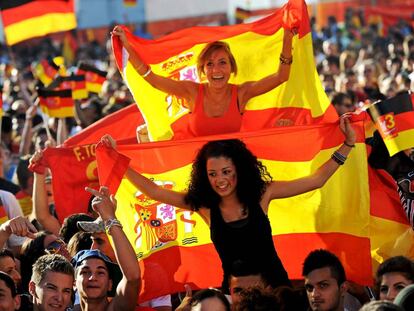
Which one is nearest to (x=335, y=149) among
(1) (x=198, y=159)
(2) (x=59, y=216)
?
(1) (x=198, y=159)

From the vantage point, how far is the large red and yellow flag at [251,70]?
975 cm

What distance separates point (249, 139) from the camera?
8.49 metres

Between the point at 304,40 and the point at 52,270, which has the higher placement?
the point at 304,40

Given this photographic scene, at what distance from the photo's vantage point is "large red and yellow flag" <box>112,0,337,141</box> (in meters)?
9.75

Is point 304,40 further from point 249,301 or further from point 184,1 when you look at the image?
point 184,1

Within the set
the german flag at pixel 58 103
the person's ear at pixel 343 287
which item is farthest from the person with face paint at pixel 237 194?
the german flag at pixel 58 103

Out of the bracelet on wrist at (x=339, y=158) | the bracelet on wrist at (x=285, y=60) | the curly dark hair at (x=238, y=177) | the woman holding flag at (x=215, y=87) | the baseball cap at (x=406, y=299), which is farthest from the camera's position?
the bracelet on wrist at (x=285, y=60)

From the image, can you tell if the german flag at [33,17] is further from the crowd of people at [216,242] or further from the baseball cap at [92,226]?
the baseball cap at [92,226]

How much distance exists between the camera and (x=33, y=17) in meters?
12.1

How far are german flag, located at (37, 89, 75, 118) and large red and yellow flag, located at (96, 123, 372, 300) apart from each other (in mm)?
4500

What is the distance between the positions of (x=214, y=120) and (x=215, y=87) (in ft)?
0.75

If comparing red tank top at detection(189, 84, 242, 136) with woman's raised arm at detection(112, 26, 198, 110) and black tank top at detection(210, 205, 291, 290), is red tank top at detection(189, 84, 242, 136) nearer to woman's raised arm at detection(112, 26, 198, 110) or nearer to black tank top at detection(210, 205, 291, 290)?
woman's raised arm at detection(112, 26, 198, 110)

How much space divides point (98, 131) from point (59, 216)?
5.02ft

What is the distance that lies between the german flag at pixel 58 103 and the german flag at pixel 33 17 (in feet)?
2.63
